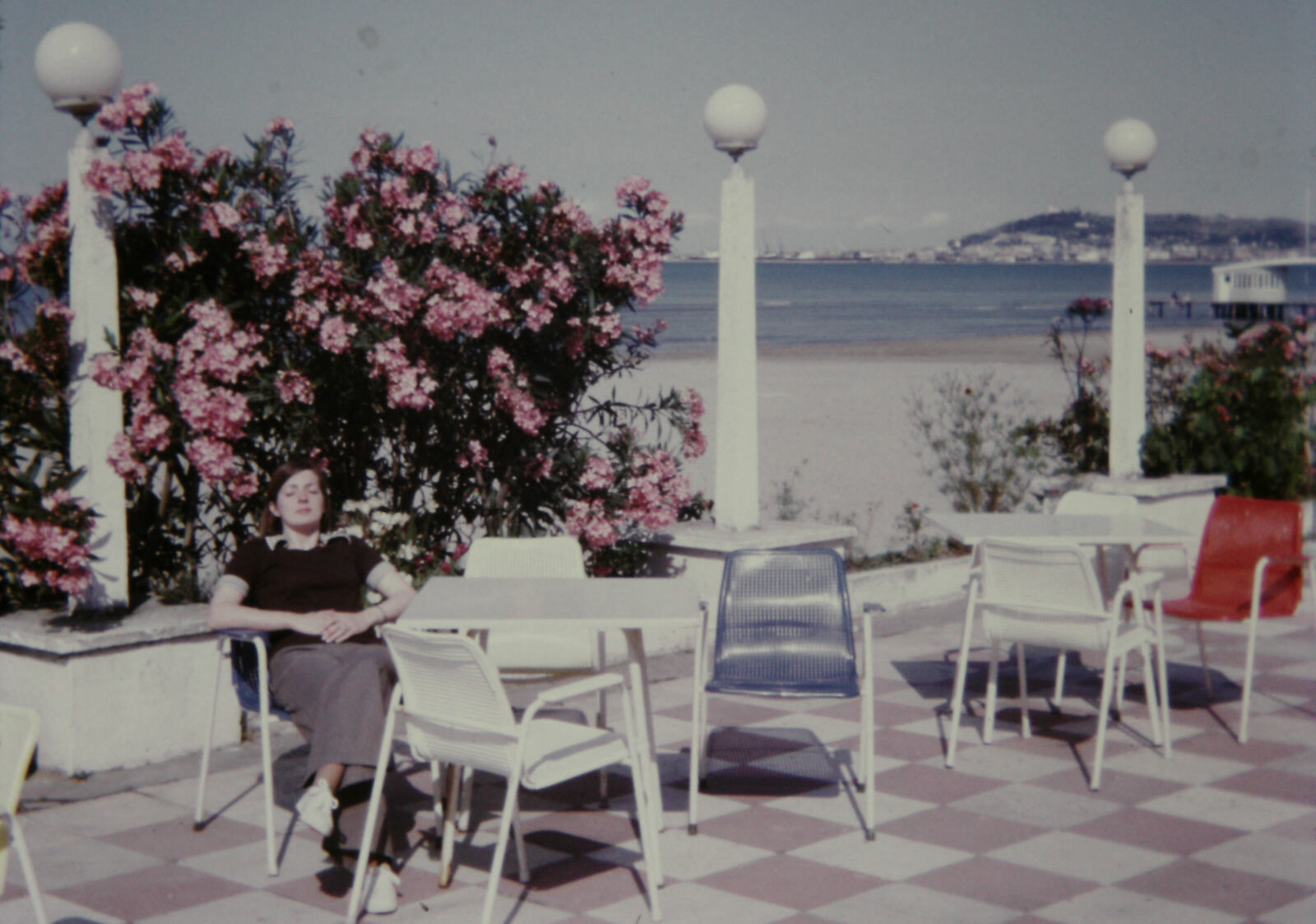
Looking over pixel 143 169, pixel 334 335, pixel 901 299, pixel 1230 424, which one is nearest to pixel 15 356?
pixel 143 169

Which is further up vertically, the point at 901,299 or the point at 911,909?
the point at 901,299

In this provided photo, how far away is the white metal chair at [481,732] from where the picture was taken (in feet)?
12.0

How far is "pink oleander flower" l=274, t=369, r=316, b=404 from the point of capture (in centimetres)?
598

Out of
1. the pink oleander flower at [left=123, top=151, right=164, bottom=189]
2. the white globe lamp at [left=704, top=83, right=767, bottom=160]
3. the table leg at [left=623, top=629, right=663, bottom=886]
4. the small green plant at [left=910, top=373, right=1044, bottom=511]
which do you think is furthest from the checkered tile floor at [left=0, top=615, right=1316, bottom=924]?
the small green plant at [left=910, top=373, right=1044, bottom=511]

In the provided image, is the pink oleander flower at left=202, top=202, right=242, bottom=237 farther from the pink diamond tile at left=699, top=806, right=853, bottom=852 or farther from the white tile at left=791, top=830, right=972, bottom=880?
the white tile at left=791, top=830, right=972, bottom=880

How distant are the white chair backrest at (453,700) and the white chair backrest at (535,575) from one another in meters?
1.23

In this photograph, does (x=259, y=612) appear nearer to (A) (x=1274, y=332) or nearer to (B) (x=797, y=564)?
(B) (x=797, y=564)

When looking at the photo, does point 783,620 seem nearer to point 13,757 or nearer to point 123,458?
point 123,458

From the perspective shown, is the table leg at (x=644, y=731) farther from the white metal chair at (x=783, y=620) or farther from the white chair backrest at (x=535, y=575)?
the white chair backrest at (x=535, y=575)

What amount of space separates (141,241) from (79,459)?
3.12ft

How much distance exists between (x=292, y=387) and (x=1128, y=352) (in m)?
5.67

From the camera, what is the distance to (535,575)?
521 centimetres

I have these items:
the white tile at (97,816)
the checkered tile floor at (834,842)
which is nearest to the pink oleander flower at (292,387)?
the checkered tile floor at (834,842)

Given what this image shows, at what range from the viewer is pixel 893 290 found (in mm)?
85312
